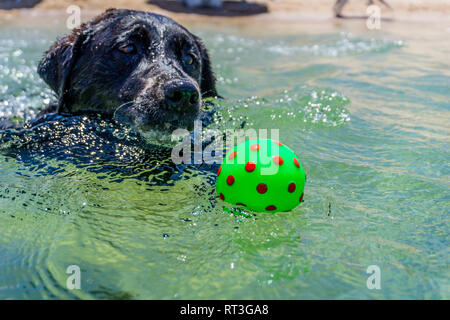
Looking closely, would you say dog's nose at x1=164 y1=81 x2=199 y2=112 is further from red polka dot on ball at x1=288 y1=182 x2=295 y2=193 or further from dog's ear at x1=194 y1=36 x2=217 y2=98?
dog's ear at x1=194 y1=36 x2=217 y2=98

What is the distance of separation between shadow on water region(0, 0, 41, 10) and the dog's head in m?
13.0

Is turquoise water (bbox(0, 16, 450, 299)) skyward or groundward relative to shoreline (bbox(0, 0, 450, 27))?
groundward

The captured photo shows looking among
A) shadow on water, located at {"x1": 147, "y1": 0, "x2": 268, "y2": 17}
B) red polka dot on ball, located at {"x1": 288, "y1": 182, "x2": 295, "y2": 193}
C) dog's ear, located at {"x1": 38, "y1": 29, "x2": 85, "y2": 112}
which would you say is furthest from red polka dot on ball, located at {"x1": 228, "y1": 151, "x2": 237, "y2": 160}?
shadow on water, located at {"x1": 147, "y1": 0, "x2": 268, "y2": 17}

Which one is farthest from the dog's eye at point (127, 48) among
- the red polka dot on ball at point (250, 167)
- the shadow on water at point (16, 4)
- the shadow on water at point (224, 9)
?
the shadow on water at point (16, 4)

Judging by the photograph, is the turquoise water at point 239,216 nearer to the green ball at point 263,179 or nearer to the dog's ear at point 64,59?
the green ball at point 263,179

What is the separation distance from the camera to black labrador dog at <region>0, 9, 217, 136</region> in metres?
3.35

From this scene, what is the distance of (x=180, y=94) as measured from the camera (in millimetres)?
3232

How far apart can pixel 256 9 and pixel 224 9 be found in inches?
49.3
